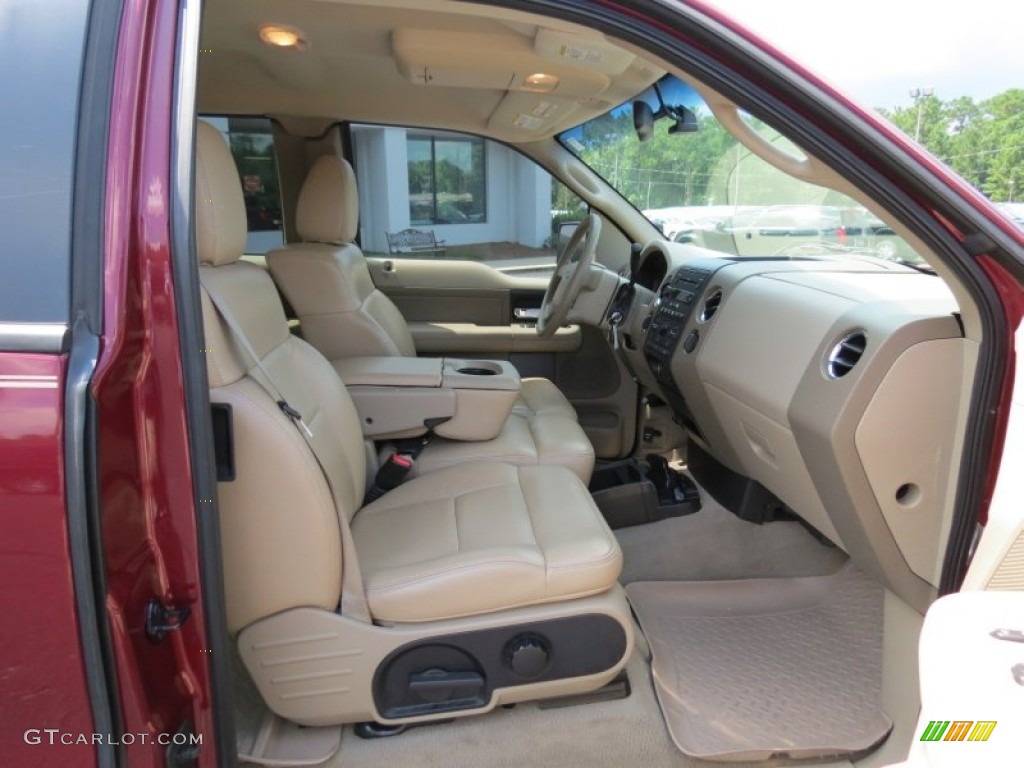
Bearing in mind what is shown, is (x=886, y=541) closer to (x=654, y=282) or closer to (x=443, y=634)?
(x=443, y=634)

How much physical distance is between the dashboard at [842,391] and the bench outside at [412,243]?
1827 mm

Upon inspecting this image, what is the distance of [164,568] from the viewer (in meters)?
0.92

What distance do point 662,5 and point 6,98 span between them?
82cm

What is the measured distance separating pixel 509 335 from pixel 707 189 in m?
1.04

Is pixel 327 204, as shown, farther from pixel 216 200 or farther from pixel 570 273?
pixel 216 200

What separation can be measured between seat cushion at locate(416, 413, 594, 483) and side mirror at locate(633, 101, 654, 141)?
1138 millimetres

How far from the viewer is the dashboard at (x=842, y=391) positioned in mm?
1183

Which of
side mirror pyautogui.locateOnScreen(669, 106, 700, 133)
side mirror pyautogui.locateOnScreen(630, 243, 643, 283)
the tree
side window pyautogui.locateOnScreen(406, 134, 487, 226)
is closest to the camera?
the tree

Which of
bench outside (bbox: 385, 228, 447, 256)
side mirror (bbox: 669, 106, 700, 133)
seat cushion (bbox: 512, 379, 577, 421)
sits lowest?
seat cushion (bbox: 512, 379, 577, 421)

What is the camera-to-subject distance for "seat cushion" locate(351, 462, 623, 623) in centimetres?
127

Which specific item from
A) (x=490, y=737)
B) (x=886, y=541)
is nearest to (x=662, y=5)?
(x=886, y=541)

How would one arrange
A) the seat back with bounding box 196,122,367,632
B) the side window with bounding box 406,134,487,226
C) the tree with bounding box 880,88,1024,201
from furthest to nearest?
the side window with bounding box 406,134,487,226 → the tree with bounding box 880,88,1024,201 → the seat back with bounding box 196,122,367,632

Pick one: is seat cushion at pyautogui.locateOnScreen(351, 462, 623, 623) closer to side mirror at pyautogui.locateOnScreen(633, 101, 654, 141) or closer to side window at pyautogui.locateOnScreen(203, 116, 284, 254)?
side mirror at pyautogui.locateOnScreen(633, 101, 654, 141)

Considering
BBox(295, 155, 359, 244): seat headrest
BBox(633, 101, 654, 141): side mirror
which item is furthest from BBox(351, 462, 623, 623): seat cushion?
BBox(633, 101, 654, 141): side mirror
